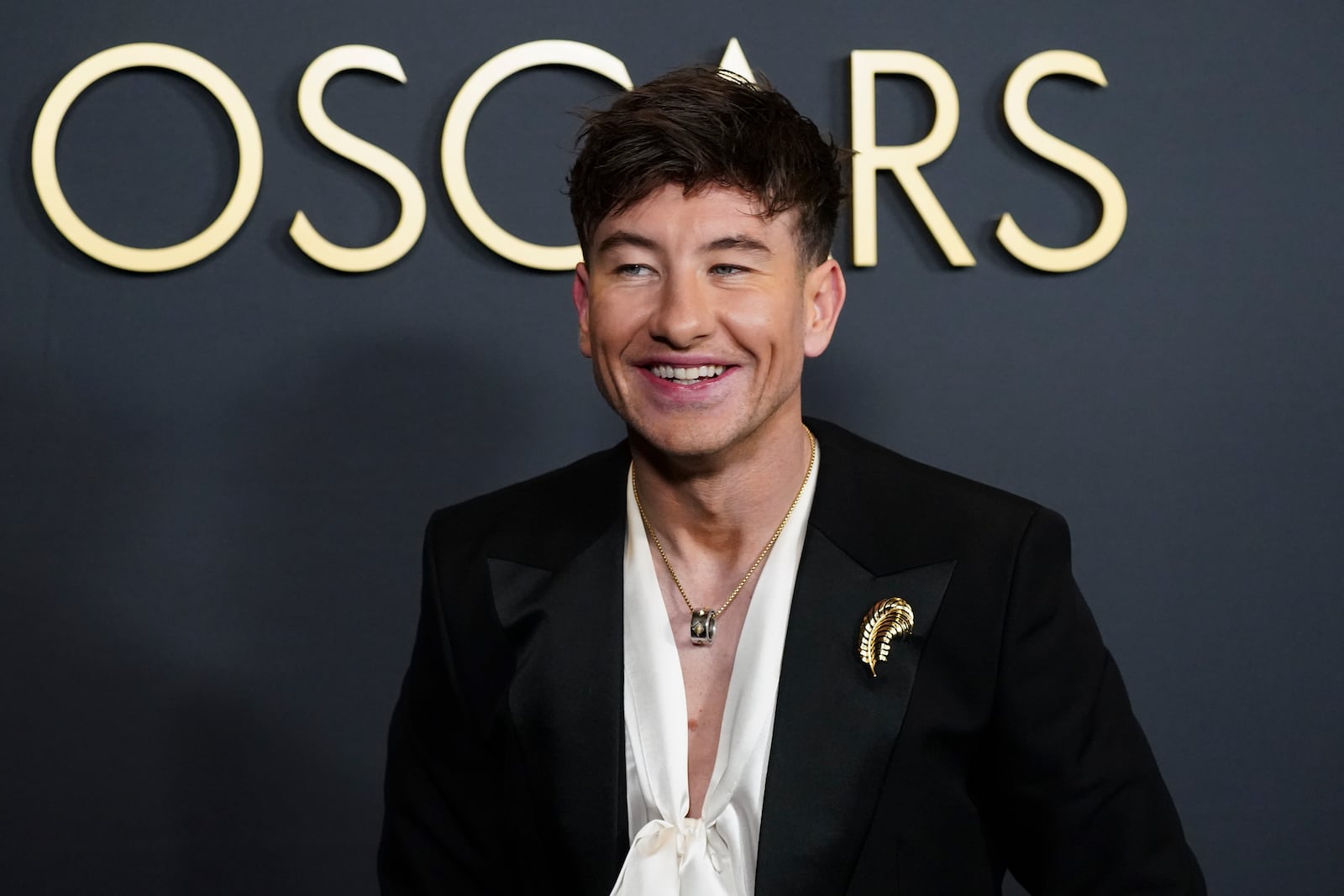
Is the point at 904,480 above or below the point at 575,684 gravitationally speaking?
above

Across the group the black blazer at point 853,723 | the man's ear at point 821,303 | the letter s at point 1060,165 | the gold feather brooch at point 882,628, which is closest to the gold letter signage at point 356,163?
the black blazer at point 853,723

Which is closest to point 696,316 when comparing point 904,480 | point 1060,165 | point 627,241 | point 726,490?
point 627,241

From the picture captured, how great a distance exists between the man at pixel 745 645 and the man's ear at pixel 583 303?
0.01 meters

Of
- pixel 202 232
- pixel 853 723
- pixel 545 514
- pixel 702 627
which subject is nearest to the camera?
pixel 853 723

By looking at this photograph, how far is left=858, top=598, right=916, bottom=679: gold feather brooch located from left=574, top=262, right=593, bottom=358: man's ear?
456mm

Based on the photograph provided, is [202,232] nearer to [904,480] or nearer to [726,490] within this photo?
[726,490]

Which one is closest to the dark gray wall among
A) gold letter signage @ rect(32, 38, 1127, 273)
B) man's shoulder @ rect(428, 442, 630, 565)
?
gold letter signage @ rect(32, 38, 1127, 273)

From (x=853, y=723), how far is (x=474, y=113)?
126 cm

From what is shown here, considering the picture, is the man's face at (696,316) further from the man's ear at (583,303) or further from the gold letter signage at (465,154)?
the gold letter signage at (465,154)

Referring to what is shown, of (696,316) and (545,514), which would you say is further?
(545,514)

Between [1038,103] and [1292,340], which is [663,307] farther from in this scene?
[1292,340]

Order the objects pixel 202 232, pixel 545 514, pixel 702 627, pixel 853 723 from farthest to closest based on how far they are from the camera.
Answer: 1. pixel 202 232
2. pixel 545 514
3. pixel 702 627
4. pixel 853 723

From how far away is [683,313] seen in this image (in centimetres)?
151

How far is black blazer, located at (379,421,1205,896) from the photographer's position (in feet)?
4.87
